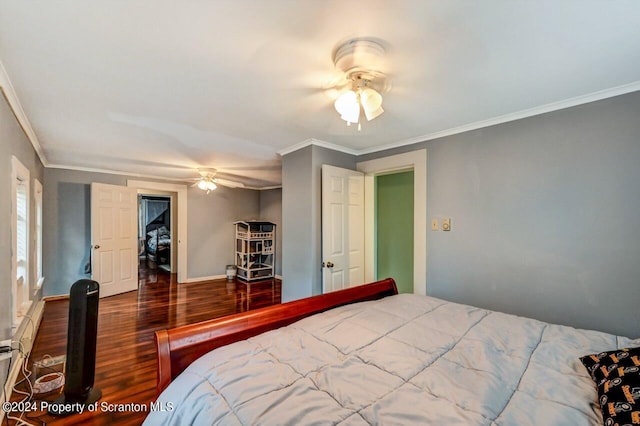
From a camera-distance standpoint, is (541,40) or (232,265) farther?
(232,265)

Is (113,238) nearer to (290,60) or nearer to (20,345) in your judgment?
(20,345)

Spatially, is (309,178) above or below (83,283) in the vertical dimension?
above

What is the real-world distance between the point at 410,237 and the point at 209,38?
3.51m

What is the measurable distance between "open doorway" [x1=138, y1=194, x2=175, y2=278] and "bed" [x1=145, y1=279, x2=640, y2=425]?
7297 mm

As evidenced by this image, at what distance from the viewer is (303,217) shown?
3197mm

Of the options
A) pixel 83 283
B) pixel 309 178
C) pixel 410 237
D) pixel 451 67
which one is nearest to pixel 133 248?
pixel 83 283

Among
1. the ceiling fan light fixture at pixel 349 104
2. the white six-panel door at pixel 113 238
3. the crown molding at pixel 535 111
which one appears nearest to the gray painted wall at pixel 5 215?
the ceiling fan light fixture at pixel 349 104

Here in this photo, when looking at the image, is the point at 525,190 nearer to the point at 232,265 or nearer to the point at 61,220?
the point at 232,265

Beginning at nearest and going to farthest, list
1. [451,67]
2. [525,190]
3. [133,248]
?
[451,67] < [525,190] < [133,248]

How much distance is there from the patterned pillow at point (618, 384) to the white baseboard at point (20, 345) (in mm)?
3170

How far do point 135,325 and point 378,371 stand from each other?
3.49 m

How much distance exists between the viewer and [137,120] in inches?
97.5

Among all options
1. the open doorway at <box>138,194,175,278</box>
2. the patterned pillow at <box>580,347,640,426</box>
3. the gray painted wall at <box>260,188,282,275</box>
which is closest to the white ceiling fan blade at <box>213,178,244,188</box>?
the gray painted wall at <box>260,188,282,275</box>

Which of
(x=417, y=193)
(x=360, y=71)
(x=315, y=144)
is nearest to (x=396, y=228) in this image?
(x=417, y=193)
